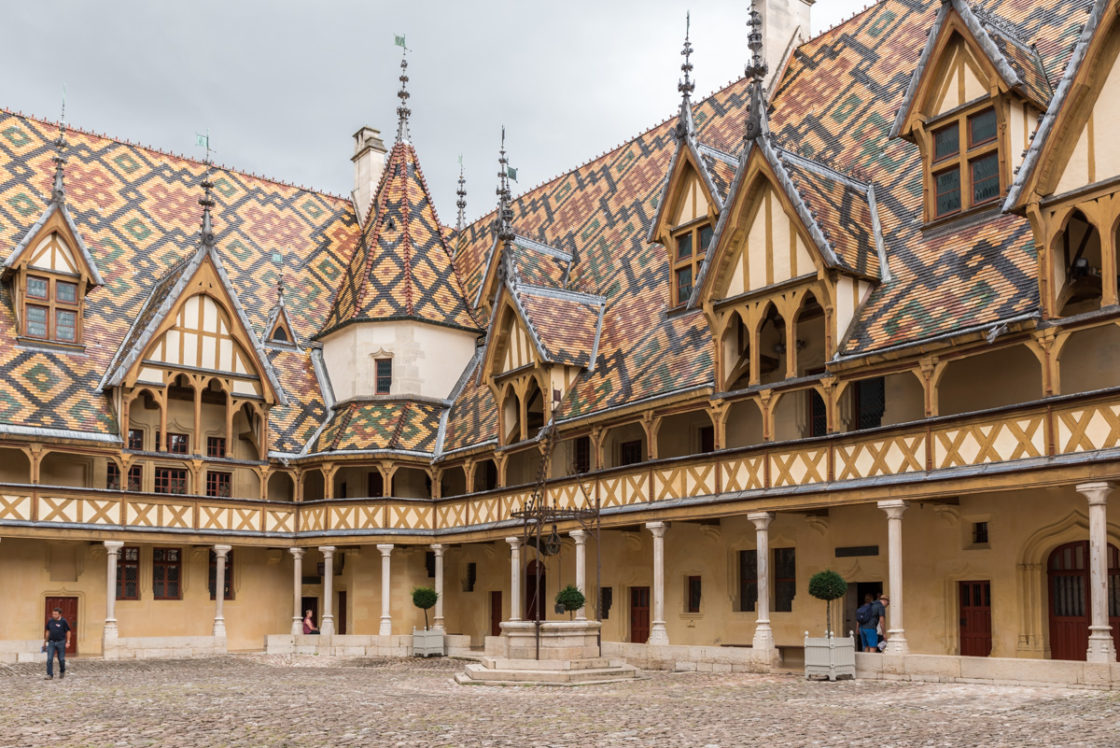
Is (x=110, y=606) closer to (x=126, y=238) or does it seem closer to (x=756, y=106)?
(x=126, y=238)

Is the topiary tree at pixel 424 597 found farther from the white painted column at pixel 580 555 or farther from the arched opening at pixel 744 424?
the arched opening at pixel 744 424

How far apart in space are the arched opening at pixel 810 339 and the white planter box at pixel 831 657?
5.76 metres

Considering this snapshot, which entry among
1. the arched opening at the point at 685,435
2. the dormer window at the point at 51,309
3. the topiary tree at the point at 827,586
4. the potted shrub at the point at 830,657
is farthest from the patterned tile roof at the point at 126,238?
the potted shrub at the point at 830,657

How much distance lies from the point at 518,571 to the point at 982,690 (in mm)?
13795

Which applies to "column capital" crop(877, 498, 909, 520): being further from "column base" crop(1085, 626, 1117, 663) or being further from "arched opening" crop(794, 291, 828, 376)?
"arched opening" crop(794, 291, 828, 376)

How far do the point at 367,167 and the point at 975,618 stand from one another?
25923 mm

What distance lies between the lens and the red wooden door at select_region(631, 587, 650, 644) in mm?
26548

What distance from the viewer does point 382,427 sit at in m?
31.2

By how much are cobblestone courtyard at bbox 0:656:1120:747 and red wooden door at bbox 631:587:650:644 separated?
22.1 ft

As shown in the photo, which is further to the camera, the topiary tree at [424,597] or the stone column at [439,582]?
the stone column at [439,582]

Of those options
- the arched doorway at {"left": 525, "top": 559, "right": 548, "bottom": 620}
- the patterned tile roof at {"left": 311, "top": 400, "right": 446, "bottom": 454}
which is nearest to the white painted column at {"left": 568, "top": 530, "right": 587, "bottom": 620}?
the arched doorway at {"left": 525, "top": 559, "right": 548, "bottom": 620}

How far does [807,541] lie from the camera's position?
22.3 metres

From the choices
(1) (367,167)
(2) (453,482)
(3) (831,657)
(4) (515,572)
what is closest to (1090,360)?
(3) (831,657)

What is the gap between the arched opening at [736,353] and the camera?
2241 centimetres
